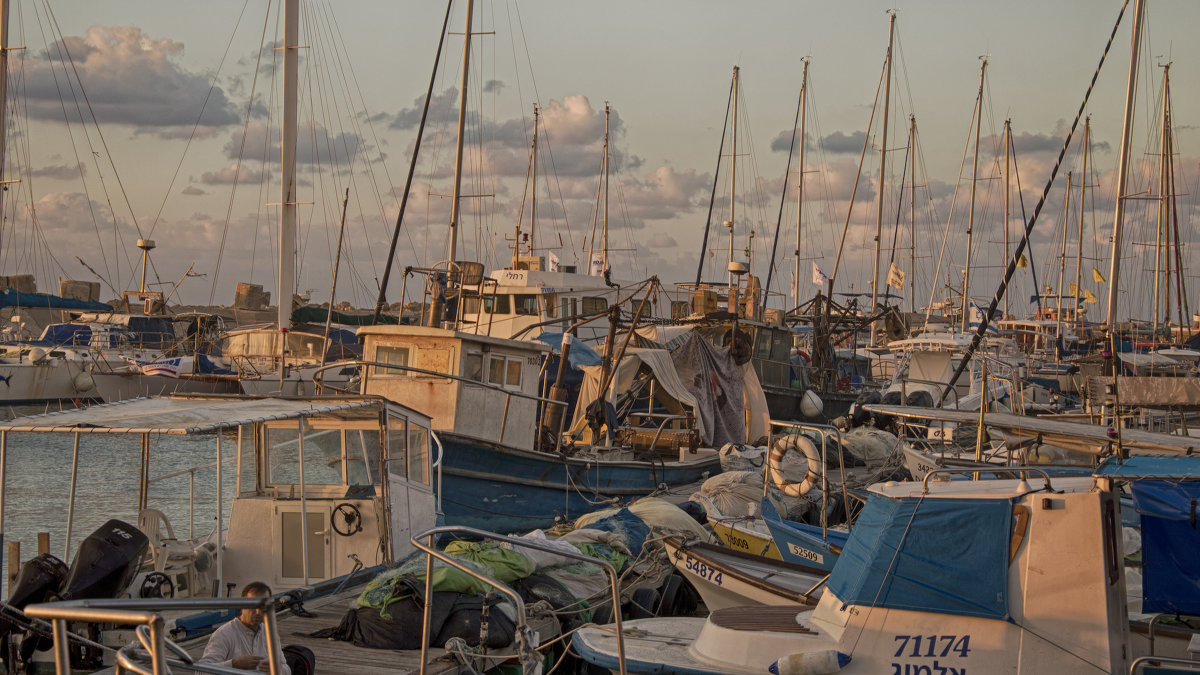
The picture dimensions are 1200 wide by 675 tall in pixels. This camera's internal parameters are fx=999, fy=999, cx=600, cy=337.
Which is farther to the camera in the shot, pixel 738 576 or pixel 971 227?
pixel 971 227

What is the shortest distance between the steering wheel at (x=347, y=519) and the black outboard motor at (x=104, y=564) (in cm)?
266

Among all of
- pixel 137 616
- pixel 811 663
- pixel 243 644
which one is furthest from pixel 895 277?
pixel 137 616

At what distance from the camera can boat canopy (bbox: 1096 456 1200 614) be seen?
28.9ft

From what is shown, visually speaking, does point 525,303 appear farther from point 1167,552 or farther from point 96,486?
point 1167,552

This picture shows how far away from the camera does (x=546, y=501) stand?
18188 millimetres

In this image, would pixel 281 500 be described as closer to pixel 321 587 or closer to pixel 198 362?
pixel 321 587

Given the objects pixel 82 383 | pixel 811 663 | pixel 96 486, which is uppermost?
pixel 811 663

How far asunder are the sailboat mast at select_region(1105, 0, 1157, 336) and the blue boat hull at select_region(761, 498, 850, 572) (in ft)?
36.5

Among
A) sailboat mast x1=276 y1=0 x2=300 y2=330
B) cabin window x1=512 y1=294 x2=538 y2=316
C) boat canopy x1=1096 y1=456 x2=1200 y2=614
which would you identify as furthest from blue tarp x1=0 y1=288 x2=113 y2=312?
boat canopy x1=1096 y1=456 x2=1200 y2=614

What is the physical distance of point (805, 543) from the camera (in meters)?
13.1

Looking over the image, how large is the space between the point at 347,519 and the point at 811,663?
226 inches

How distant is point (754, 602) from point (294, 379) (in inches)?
973

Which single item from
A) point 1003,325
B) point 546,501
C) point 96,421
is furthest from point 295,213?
point 1003,325

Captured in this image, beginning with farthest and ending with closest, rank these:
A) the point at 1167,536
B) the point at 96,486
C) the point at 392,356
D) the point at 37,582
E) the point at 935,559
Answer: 1. the point at 96,486
2. the point at 392,356
3. the point at 1167,536
4. the point at 37,582
5. the point at 935,559
